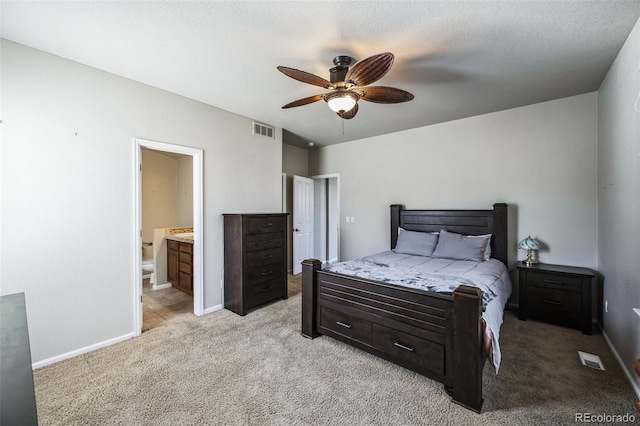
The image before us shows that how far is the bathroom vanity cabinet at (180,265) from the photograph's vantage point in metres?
3.96

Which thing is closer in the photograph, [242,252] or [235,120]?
[242,252]

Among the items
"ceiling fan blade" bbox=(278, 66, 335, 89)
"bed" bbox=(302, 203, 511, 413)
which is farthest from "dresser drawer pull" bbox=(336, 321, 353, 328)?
"ceiling fan blade" bbox=(278, 66, 335, 89)

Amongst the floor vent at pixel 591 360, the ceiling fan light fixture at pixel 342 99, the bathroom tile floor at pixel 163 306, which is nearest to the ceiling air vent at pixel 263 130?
the ceiling fan light fixture at pixel 342 99

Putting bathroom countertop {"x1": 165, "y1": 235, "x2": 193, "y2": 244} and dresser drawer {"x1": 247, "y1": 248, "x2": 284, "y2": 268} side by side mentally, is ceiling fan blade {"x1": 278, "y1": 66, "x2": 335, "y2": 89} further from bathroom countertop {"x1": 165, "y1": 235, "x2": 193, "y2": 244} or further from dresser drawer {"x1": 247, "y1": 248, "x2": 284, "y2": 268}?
bathroom countertop {"x1": 165, "y1": 235, "x2": 193, "y2": 244}

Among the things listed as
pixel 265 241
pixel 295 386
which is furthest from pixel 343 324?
pixel 265 241

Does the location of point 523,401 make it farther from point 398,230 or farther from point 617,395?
point 398,230

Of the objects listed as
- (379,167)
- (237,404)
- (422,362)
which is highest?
(379,167)

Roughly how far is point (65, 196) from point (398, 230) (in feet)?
13.3

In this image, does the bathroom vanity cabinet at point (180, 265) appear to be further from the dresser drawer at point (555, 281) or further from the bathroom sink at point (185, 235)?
the dresser drawer at point (555, 281)

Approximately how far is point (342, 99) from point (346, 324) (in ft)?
6.48

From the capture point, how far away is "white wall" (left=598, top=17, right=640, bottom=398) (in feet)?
6.46

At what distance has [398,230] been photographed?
436 cm

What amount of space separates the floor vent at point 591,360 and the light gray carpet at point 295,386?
53 mm

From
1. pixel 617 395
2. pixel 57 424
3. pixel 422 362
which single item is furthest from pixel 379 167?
pixel 57 424
